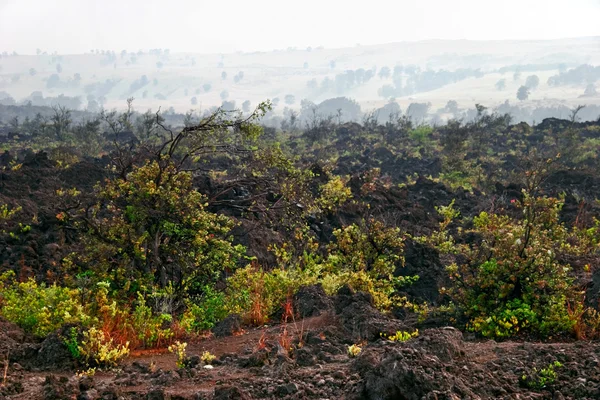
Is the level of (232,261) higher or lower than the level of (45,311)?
lower

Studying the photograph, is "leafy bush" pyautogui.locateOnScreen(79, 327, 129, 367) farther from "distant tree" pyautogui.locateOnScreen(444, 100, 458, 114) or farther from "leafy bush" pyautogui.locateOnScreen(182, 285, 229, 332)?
"distant tree" pyautogui.locateOnScreen(444, 100, 458, 114)

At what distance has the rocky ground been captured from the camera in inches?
142

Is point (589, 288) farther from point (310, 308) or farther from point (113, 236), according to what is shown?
point (113, 236)

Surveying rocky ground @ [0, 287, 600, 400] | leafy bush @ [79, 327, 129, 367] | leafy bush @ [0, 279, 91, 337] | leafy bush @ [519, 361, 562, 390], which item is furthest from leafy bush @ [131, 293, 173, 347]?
leafy bush @ [519, 361, 562, 390]

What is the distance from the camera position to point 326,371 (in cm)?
425

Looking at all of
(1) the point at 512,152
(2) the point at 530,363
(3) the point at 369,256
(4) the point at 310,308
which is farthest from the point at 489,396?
(1) the point at 512,152

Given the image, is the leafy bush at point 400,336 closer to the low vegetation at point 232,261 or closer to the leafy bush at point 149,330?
the low vegetation at point 232,261

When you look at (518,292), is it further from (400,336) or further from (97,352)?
(97,352)

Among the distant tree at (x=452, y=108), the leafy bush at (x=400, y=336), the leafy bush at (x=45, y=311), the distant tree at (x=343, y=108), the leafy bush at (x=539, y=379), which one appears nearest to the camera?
the leafy bush at (x=539, y=379)

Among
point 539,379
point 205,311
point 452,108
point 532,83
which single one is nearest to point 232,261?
point 205,311

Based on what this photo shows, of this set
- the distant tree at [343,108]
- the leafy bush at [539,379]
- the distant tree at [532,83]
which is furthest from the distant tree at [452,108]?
the leafy bush at [539,379]

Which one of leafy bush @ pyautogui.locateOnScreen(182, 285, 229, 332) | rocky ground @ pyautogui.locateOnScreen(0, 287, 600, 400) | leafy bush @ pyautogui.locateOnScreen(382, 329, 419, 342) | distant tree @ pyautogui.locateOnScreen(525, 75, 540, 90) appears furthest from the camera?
distant tree @ pyautogui.locateOnScreen(525, 75, 540, 90)

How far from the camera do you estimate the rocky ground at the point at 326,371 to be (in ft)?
11.8

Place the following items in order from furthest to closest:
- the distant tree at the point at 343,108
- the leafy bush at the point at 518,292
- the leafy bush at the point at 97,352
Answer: the distant tree at the point at 343,108
the leafy bush at the point at 518,292
the leafy bush at the point at 97,352
